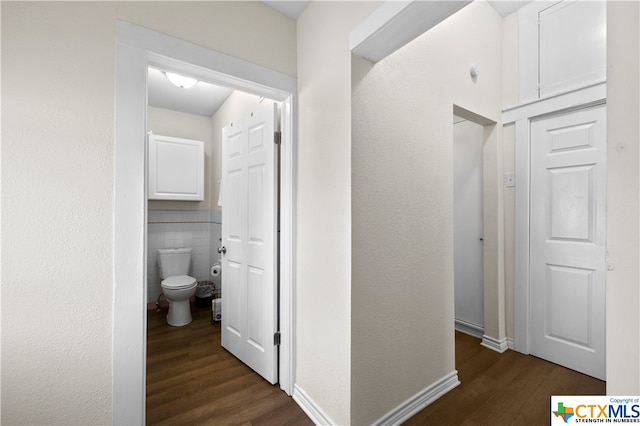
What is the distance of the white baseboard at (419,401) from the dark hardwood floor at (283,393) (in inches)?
1.4

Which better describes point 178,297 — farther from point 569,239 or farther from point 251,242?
point 569,239

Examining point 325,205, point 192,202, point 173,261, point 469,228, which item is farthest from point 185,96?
point 469,228

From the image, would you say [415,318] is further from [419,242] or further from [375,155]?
[375,155]

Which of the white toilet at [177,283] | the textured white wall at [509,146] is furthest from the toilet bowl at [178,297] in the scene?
the textured white wall at [509,146]

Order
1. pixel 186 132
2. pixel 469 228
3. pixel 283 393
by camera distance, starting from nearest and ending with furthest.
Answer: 1. pixel 283 393
2. pixel 469 228
3. pixel 186 132

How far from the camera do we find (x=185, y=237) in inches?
153

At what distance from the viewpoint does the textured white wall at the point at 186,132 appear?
3.64 metres

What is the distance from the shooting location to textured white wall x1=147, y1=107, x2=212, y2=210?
143 inches

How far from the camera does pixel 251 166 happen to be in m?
2.24

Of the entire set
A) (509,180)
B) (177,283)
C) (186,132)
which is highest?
(186,132)

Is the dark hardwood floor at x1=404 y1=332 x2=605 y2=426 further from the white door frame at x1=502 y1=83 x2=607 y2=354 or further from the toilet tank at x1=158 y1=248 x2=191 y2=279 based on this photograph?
the toilet tank at x1=158 y1=248 x2=191 y2=279

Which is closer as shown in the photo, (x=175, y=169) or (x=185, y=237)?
(x=175, y=169)

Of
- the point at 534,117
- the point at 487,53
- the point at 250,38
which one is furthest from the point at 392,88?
the point at 534,117

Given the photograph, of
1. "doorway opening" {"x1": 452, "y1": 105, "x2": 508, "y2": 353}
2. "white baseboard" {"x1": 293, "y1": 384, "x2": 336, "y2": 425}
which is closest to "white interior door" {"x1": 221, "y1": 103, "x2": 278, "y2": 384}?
"white baseboard" {"x1": 293, "y1": 384, "x2": 336, "y2": 425}
